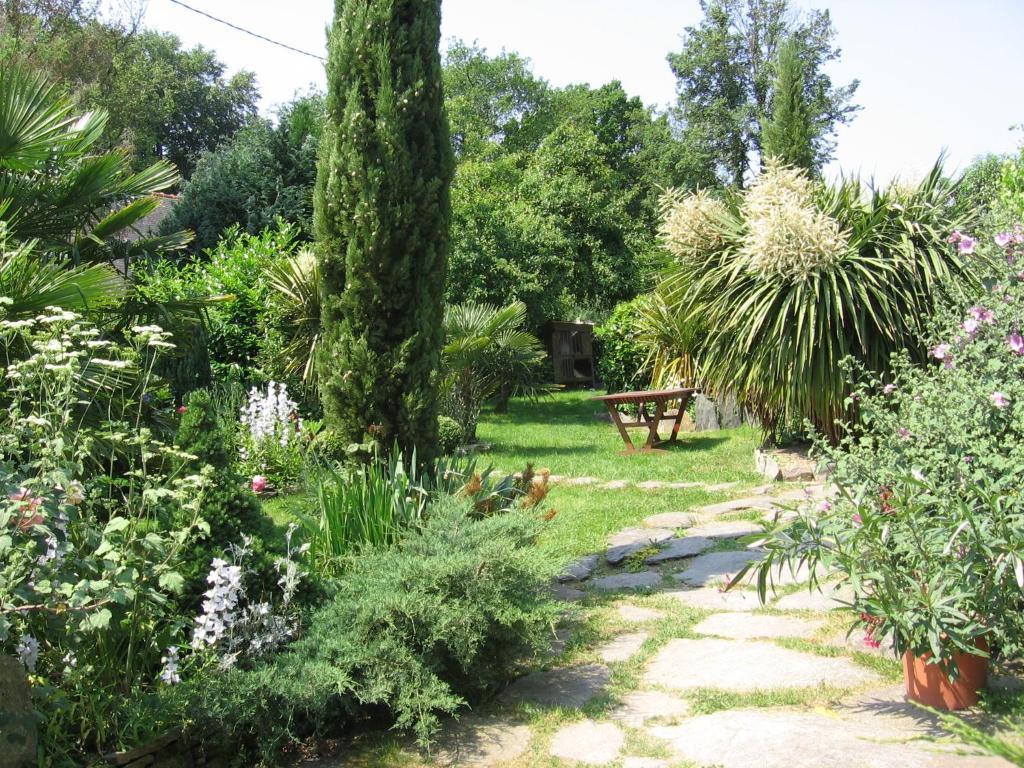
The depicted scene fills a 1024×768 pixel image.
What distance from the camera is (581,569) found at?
17.5 ft

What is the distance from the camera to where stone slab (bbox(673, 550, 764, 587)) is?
4992 millimetres

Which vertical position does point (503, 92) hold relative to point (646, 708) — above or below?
above

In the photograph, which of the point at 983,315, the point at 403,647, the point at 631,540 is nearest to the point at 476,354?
the point at 631,540

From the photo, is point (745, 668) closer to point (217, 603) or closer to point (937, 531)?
point (937, 531)

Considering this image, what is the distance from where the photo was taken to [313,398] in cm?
1013

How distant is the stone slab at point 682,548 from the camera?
5539 millimetres

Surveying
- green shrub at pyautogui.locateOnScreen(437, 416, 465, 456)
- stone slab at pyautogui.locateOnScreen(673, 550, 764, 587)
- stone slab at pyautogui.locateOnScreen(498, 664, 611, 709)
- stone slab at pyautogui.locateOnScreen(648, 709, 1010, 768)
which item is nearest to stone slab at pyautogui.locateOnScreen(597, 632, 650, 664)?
stone slab at pyautogui.locateOnScreen(498, 664, 611, 709)

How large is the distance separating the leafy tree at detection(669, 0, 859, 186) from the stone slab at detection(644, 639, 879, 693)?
28.0m

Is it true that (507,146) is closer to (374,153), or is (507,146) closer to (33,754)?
(374,153)

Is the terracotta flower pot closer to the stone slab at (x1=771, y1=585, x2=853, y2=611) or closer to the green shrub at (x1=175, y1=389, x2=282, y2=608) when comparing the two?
the stone slab at (x1=771, y1=585, x2=853, y2=611)

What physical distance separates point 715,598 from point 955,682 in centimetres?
177

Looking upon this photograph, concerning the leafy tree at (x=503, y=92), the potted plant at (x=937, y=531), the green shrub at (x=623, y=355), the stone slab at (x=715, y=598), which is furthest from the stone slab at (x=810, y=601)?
the leafy tree at (x=503, y=92)

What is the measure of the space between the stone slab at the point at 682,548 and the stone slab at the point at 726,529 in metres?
0.15

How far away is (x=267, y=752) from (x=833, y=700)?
2059 millimetres
